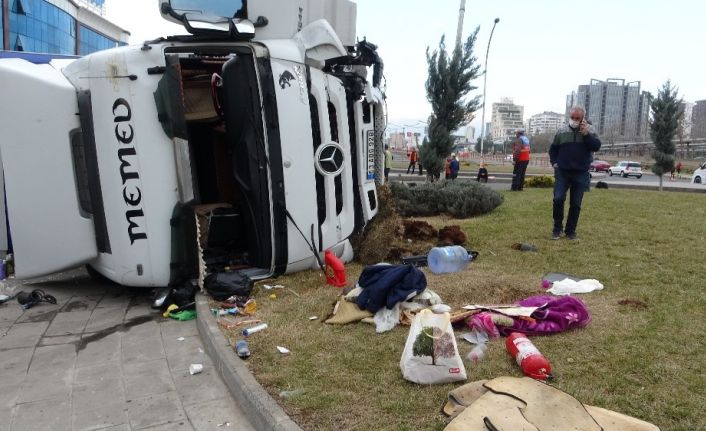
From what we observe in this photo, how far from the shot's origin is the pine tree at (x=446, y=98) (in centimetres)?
1222

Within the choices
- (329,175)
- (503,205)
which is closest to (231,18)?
(329,175)

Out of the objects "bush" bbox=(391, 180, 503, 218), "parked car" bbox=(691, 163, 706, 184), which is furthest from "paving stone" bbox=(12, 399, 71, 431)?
"parked car" bbox=(691, 163, 706, 184)

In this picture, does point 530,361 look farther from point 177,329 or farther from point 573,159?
point 573,159

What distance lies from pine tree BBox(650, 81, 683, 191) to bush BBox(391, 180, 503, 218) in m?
12.5

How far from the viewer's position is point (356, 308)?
13.5 ft

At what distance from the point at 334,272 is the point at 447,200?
15.9ft

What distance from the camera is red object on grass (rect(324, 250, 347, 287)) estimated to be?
4.99 meters

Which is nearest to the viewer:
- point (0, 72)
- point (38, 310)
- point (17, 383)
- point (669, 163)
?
point (17, 383)

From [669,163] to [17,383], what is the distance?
20.9m

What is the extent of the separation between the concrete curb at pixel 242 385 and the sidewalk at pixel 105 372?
6cm

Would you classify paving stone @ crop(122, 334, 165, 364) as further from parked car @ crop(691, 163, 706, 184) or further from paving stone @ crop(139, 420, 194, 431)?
parked car @ crop(691, 163, 706, 184)

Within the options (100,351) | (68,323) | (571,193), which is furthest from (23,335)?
(571,193)

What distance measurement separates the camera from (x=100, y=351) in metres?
3.89

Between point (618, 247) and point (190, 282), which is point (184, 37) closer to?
point (190, 282)
